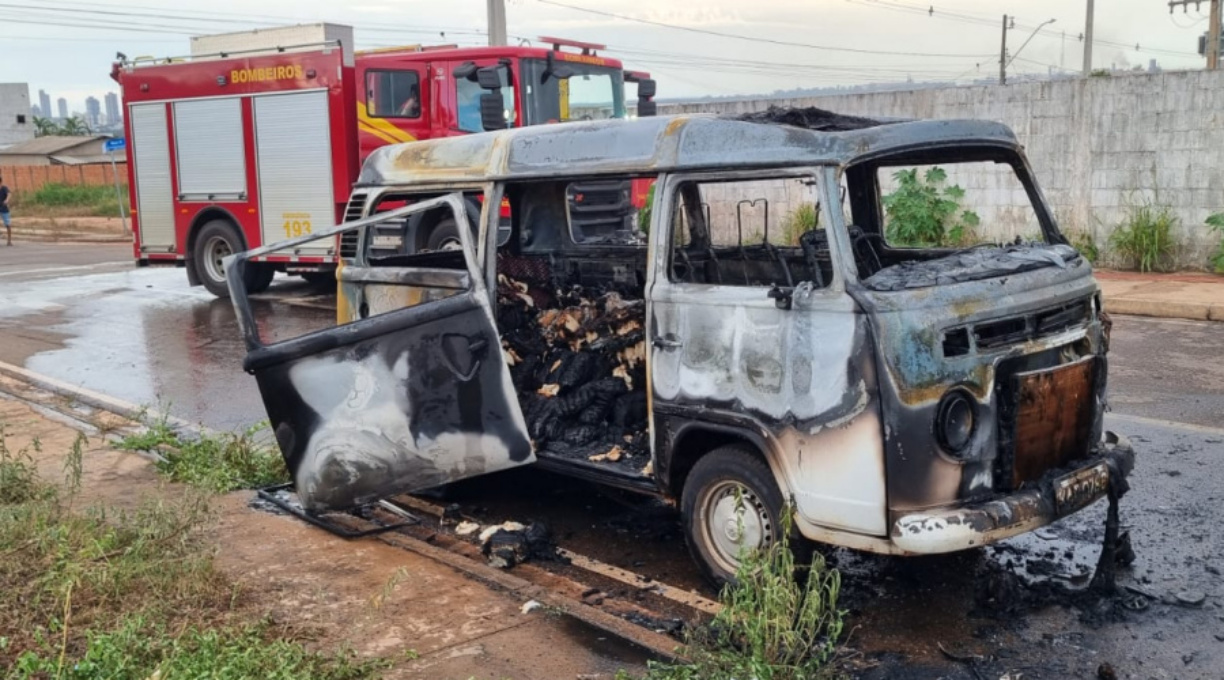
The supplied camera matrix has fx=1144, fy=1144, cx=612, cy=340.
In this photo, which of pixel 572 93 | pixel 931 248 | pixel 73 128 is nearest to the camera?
pixel 931 248

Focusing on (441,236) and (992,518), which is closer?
(992,518)

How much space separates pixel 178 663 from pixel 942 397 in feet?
9.28

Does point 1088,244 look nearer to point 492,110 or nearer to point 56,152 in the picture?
point 492,110

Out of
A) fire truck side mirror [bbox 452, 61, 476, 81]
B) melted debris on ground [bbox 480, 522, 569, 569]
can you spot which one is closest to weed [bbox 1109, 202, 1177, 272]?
fire truck side mirror [bbox 452, 61, 476, 81]

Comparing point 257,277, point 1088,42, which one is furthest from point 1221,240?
point 1088,42

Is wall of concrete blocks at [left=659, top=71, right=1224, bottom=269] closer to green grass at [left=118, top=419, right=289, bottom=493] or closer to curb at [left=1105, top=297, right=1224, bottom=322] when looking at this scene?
curb at [left=1105, top=297, right=1224, bottom=322]

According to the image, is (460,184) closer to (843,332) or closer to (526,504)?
(526,504)

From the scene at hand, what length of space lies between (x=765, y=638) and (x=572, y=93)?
441 inches

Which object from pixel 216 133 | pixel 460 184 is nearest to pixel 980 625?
pixel 460 184

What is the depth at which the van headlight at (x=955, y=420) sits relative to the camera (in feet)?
13.5

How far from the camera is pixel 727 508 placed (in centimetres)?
480

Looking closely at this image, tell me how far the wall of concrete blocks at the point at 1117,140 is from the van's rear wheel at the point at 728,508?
32.1 feet

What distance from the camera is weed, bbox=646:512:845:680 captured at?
383 cm

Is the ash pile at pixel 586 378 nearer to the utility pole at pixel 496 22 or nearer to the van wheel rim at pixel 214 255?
the van wheel rim at pixel 214 255
